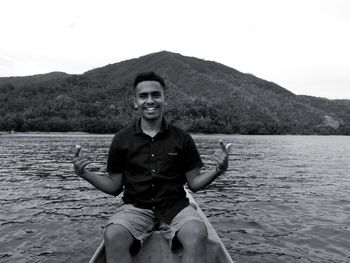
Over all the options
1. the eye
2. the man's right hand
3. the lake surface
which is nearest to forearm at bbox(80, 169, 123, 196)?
the man's right hand

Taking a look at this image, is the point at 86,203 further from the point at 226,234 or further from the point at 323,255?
the point at 323,255

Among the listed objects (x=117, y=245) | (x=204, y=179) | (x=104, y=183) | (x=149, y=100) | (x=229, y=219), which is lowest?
(x=229, y=219)

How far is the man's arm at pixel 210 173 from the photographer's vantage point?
491 centimetres

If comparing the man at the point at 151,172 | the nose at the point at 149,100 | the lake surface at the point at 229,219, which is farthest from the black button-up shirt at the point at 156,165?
the lake surface at the point at 229,219

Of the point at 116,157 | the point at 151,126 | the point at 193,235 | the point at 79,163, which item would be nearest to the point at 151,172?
the point at 116,157

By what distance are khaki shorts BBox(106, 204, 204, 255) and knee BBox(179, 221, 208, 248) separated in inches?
4.5

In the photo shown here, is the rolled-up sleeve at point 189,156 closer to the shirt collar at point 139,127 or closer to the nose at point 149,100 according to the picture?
the shirt collar at point 139,127

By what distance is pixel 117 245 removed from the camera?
15.2 feet

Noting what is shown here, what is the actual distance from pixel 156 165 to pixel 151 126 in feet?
2.11

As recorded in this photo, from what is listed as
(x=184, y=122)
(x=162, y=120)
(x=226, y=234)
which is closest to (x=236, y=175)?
A: (x=226, y=234)

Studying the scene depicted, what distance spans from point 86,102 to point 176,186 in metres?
182

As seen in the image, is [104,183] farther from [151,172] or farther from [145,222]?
[145,222]

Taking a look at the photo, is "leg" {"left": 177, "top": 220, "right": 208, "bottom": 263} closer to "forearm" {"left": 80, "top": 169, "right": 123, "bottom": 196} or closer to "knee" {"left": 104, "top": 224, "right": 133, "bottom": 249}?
"knee" {"left": 104, "top": 224, "right": 133, "bottom": 249}

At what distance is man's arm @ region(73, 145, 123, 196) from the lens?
16.7 ft
